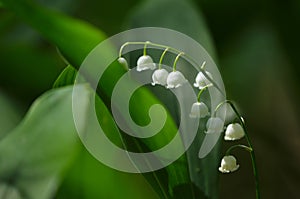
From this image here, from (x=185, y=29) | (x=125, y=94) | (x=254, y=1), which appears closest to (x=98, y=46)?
(x=125, y=94)

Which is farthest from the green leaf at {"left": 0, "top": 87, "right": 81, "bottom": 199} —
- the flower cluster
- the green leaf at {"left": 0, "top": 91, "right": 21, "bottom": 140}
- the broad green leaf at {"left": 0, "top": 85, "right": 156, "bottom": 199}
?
the green leaf at {"left": 0, "top": 91, "right": 21, "bottom": 140}

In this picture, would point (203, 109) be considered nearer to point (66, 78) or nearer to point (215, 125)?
point (215, 125)

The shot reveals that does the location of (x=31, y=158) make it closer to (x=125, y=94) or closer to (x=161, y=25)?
(x=125, y=94)

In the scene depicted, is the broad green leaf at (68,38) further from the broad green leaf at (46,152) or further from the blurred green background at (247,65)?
the blurred green background at (247,65)

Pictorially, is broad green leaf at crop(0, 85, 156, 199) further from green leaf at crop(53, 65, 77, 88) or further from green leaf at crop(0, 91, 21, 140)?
green leaf at crop(0, 91, 21, 140)

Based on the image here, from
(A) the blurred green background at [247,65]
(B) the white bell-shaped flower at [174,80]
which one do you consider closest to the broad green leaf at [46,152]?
(B) the white bell-shaped flower at [174,80]

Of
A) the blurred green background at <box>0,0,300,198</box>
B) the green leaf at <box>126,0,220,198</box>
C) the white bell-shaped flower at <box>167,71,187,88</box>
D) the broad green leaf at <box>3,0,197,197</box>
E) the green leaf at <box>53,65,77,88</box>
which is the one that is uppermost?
the broad green leaf at <box>3,0,197,197</box>

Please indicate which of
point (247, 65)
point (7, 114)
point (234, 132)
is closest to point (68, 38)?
point (234, 132)

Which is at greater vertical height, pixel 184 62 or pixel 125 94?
pixel 125 94
